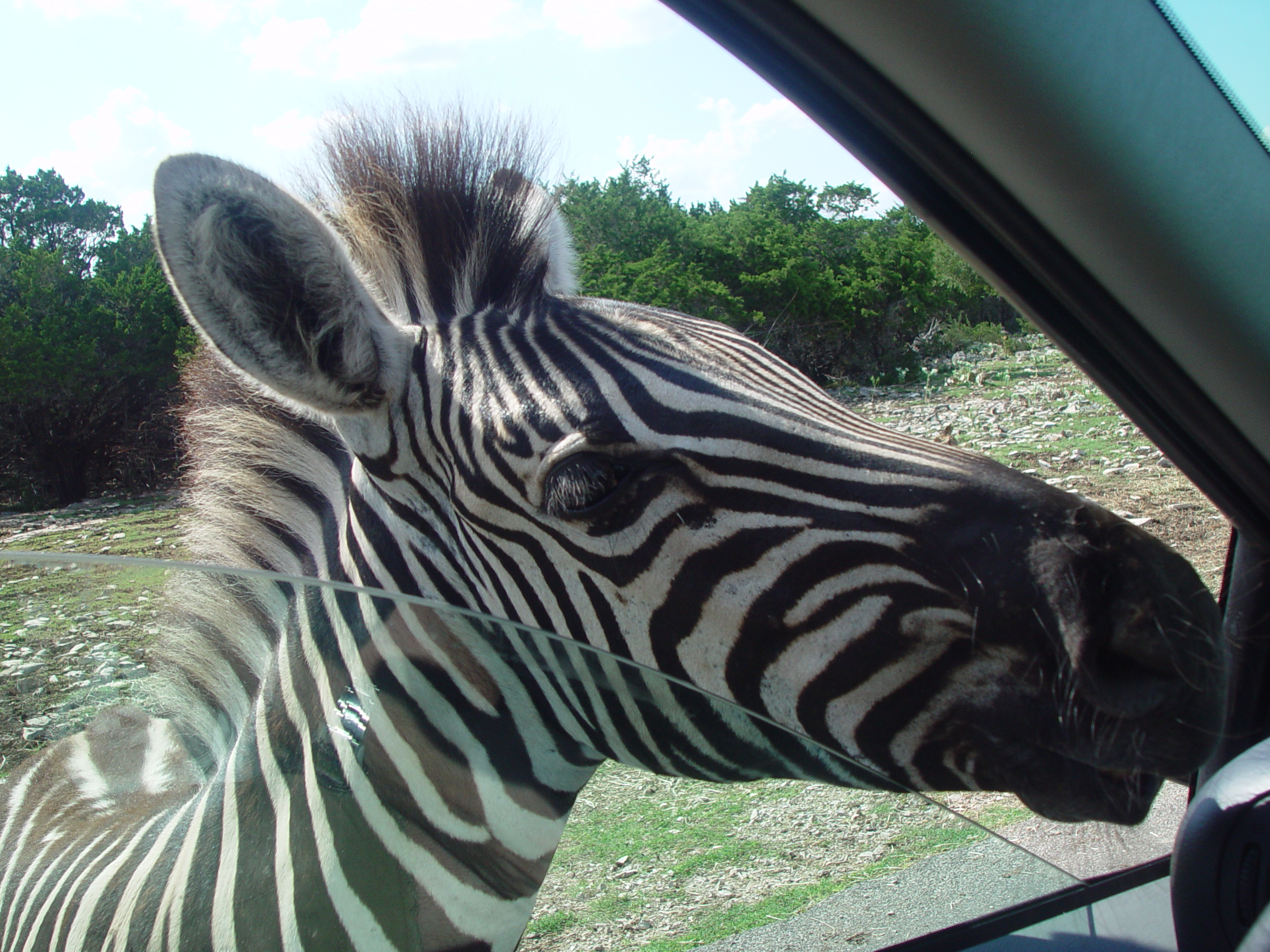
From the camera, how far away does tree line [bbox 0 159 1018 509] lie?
2.88 m

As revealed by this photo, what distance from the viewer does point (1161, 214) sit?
5.30 feet

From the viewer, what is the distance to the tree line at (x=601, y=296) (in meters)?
2.88

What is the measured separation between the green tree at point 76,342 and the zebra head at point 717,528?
129 centimetres

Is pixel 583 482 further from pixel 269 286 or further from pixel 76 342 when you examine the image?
pixel 76 342

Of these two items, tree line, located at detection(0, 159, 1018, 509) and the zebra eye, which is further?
tree line, located at detection(0, 159, 1018, 509)

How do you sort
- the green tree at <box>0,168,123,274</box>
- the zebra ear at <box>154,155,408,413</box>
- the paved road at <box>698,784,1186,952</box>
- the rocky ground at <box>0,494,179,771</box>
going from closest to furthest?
the rocky ground at <box>0,494,179,771</box>
the paved road at <box>698,784,1186,952</box>
the zebra ear at <box>154,155,408,413</box>
the green tree at <box>0,168,123,274</box>

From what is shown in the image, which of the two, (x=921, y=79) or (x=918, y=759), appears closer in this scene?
(x=918, y=759)

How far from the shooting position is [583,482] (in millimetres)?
1574

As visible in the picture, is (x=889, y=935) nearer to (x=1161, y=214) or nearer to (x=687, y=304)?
(x=1161, y=214)

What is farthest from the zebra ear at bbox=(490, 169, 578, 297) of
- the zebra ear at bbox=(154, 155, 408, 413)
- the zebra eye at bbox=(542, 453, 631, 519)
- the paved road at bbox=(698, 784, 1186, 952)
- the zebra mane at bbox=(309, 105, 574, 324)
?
the paved road at bbox=(698, 784, 1186, 952)

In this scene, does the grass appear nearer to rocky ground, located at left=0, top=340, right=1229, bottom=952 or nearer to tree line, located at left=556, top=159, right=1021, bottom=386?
rocky ground, located at left=0, top=340, right=1229, bottom=952

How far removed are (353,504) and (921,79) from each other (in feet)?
4.75

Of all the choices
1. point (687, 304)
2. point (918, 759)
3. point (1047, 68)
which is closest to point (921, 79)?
point (1047, 68)

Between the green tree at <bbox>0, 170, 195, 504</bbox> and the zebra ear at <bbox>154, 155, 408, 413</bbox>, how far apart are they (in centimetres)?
137
